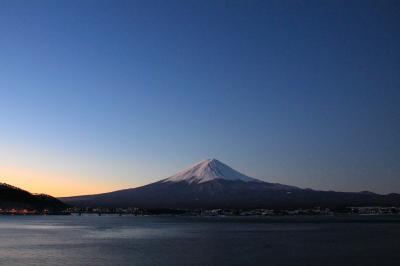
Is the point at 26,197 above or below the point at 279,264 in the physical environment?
above

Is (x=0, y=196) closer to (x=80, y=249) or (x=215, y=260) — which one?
(x=80, y=249)

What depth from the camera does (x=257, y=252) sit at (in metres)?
39.4

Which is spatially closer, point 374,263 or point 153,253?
point 374,263

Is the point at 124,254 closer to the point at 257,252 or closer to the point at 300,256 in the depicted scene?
the point at 257,252

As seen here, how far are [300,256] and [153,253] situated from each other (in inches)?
407

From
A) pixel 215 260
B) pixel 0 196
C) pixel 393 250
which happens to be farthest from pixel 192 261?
Result: pixel 0 196

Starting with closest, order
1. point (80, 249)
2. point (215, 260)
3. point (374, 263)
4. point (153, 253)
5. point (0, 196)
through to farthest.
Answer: point (374, 263), point (215, 260), point (153, 253), point (80, 249), point (0, 196)

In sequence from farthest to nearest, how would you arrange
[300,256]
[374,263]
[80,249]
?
[80,249] < [300,256] < [374,263]

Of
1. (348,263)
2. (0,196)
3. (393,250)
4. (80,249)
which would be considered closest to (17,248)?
(80,249)

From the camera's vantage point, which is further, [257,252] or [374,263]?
[257,252]

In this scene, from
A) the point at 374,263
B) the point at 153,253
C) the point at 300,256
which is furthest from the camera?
the point at 153,253

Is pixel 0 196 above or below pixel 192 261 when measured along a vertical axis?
above

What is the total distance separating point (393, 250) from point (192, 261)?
16027mm

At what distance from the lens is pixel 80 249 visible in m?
42.9
